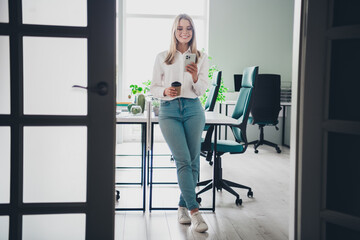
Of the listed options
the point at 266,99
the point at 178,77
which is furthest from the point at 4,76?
the point at 266,99

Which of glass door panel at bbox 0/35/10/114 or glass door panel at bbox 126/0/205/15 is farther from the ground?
glass door panel at bbox 126/0/205/15

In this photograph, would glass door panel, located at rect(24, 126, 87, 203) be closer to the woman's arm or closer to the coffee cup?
the coffee cup

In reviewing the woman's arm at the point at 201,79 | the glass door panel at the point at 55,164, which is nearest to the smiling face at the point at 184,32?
the woman's arm at the point at 201,79

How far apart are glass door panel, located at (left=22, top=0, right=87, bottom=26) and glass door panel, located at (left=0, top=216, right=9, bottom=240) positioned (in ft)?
2.68

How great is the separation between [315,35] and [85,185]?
1.16 meters

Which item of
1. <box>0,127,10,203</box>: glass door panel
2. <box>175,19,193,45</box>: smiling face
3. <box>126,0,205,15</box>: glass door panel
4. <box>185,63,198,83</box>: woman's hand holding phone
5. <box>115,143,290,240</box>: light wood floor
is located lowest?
<box>115,143,290,240</box>: light wood floor

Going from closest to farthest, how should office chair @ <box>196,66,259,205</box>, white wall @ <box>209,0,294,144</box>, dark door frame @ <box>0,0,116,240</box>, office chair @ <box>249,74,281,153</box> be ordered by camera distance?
1. dark door frame @ <box>0,0,116,240</box>
2. office chair @ <box>196,66,259,205</box>
3. office chair @ <box>249,74,281,153</box>
4. white wall @ <box>209,0,294,144</box>

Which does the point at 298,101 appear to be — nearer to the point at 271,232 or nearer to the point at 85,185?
the point at 85,185

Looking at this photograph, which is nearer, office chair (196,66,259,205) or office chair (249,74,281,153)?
office chair (196,66,259,205)

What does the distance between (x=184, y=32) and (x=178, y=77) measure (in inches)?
12.0

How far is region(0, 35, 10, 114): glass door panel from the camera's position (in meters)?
1.38

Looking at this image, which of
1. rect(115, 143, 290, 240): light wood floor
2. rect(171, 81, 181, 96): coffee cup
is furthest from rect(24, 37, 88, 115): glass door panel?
rect(115, 143, 290, 240): light wood floor

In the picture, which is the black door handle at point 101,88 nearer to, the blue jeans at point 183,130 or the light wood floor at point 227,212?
the blue jeans at point 183,130

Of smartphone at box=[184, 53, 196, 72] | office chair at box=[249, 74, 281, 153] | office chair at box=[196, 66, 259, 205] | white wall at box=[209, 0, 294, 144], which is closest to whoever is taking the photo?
smartphone at box=[184, 53, 196, 72]
